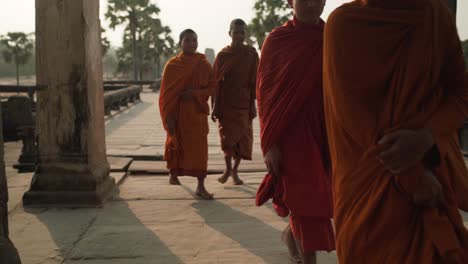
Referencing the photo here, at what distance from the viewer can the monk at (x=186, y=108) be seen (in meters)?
5.95

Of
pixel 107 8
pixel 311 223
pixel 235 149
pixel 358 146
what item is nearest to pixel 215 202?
pixel 235 149

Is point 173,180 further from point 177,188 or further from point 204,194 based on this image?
point 204,194

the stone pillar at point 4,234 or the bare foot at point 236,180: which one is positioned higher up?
the stone pillar at point 4,234

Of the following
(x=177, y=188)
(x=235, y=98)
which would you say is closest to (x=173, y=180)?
(x=177, y=188)

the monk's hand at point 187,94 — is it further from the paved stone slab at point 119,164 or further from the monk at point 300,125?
the monk at point 300,125

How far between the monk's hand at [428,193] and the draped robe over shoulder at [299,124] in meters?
1.28

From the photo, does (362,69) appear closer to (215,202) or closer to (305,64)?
(305,64)

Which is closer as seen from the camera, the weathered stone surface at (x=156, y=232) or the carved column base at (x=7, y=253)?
the carved column base at (x=7, y=253)

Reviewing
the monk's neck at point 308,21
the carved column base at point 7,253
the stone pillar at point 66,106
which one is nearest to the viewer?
the carved column base at point 7,253

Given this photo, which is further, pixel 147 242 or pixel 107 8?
pixel 107 8

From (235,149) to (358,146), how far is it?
4.58 meters

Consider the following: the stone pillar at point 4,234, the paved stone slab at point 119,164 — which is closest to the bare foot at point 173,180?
the paved stone slab at point 119,164

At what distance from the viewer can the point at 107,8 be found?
47.8 metres

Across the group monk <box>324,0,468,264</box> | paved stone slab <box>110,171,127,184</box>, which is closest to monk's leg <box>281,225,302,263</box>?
monk <box>324,0,468,264</box>
